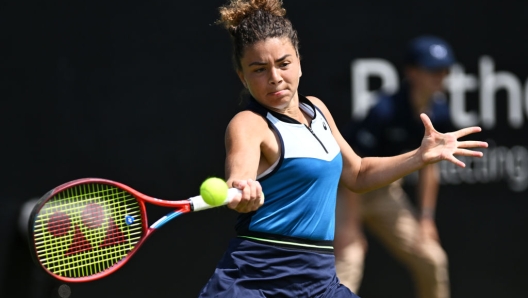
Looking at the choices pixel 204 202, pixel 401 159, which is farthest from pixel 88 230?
pixel 401 159

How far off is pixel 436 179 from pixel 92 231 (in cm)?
272

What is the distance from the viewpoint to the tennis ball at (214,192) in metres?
2.68

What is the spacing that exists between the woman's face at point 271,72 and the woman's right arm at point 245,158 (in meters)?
0.09

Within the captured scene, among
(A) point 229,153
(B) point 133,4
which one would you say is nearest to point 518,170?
(B) point 133,4

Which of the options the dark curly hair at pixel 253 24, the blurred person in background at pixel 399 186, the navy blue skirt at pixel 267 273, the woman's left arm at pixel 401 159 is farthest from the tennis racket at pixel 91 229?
the blurred person in background at pixel 399 186

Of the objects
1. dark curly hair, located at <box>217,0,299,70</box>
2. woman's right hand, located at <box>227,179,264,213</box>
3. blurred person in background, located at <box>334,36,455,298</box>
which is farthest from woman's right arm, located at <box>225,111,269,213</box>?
blurred person in background, located at <box>334,36,455,298</box>

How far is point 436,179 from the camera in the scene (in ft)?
17.8

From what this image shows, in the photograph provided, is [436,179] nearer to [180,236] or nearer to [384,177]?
[180,236]

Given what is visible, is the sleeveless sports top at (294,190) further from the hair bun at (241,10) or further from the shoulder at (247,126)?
the hair bun at (241,10)

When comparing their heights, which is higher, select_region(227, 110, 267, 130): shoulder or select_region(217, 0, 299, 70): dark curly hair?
select_region(217, 0, 299, 70): dark curly hair

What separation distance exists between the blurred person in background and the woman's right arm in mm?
2070

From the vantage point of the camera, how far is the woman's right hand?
8.81ft

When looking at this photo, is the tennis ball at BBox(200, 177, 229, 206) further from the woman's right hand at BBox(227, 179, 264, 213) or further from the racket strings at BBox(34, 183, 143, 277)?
the racket strings at BBox(34, 183, 143, 277)

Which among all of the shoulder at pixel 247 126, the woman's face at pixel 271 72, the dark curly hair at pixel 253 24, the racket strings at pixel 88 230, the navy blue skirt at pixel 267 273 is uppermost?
the dark curly hair at pixel 253 24
